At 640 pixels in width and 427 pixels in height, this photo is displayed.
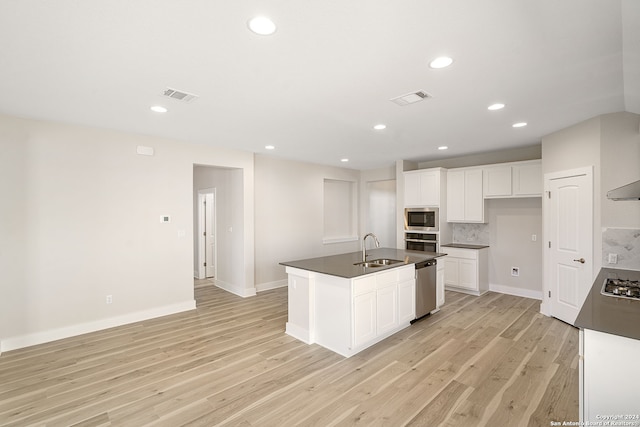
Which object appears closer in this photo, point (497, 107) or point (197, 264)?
point (497, 107)

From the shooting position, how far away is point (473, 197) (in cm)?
560

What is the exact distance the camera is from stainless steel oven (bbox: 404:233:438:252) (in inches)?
232

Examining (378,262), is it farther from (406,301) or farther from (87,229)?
(87,229)

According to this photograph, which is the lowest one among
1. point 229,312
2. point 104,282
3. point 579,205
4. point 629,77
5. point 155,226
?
point 229,312

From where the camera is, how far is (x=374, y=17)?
1680mm

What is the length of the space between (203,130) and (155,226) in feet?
5.38

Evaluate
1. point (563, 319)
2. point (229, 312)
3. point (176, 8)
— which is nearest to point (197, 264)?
point (229, 312)

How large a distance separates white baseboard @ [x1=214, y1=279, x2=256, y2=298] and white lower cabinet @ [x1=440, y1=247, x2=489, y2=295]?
3636mm

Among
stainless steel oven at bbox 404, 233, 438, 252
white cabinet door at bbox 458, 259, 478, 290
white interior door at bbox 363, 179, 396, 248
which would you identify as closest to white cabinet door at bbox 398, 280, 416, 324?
white cabinet door at bbox 458, 259, 478, 290

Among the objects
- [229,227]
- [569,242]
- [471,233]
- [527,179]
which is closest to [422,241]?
[471,233]

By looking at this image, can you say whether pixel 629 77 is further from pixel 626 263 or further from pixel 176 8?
pixel 176 8

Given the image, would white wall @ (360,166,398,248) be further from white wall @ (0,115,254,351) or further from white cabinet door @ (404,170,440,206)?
white wall @ (0,115,254,351)

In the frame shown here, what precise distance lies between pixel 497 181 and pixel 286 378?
4.82m

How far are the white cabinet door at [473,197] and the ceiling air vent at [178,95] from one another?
195 inches
